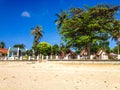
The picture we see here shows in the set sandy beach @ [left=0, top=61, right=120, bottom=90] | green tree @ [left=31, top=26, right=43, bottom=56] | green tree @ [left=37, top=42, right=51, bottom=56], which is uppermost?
green tree @ [left=31, top=26, right=43, bottom=56]

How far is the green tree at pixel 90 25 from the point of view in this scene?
45.8 m

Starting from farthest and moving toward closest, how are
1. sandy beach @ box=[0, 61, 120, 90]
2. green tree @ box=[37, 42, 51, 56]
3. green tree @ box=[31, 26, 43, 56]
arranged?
green tree @ box=[31, 26, 43, 56], green tree @ box=[37, 42, 51, 56], sandy beach @ box=[0, 61, 120, 90]

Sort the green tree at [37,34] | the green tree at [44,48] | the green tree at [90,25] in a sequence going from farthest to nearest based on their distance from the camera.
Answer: the green tree at [37,34]
the green tree at [44,48]
the green tree at [90,25]

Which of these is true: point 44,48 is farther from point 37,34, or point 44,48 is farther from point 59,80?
point 59,80

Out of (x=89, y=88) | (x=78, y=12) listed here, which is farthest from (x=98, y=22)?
(x=89, y=88)

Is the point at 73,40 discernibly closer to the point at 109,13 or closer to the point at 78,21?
the point at 78,21

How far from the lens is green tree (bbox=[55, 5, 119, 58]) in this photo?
45812 millimetres

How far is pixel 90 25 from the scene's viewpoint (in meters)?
45.1

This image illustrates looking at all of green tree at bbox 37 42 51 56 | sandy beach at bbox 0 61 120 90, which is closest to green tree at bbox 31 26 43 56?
green tree at bbox 37 42 51 56

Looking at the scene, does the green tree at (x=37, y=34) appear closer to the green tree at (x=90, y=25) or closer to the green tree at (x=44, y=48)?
the green tree at (x=44, y=48)

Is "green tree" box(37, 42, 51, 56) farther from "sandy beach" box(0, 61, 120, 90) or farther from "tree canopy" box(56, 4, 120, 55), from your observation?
"sandy beach" box(0, 61, 120, 90)

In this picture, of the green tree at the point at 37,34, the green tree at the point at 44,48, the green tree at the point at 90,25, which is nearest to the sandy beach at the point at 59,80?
the green tree at the point at 90,25

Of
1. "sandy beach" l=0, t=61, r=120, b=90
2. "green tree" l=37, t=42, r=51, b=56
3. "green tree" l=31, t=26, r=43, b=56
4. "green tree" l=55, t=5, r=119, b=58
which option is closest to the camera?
"sandy beach" l=0, t=61, r=120, b=90

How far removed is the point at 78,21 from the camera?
46.8 metres
